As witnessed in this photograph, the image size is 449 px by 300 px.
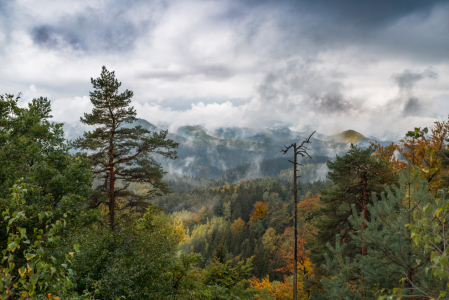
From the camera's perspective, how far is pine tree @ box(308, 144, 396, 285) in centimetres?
1536

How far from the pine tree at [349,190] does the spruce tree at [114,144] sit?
12949 millimetres

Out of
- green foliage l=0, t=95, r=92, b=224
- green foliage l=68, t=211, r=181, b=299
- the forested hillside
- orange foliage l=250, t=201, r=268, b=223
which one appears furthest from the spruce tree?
orange foliage l=250, t=201, r=268, b=223

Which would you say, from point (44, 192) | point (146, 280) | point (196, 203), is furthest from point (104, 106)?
point (196, 203)

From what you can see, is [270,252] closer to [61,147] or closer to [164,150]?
[164,150]

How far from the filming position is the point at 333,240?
17.9 meters

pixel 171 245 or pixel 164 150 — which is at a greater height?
pixel 164 150

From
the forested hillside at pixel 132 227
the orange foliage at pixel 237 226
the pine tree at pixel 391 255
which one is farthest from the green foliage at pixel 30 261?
the orange foliage at pixel 237 226

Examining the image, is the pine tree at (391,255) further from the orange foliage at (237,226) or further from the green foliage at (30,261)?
the orange foliage at (237,226)

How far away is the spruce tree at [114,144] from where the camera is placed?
16.2 m

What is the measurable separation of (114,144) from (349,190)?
17.7 m

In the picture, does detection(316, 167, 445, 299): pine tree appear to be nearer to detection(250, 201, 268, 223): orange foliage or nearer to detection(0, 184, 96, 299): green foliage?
detection(0, 184, 96, 299): green foliage

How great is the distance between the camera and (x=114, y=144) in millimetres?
16703

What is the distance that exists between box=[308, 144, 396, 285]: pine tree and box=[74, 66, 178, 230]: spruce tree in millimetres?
12949

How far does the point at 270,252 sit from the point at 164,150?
172ft
